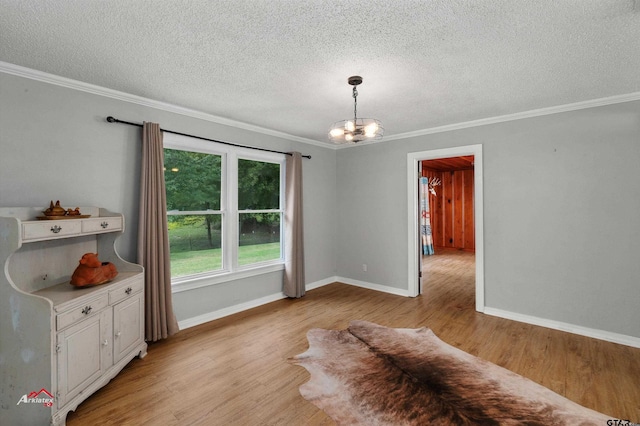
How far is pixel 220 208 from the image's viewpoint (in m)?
4.02

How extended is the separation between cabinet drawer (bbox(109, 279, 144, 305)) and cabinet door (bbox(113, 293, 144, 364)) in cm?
4

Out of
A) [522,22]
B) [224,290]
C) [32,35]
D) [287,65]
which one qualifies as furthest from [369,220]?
[32,35]

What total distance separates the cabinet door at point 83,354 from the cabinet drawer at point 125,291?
0.34 feet

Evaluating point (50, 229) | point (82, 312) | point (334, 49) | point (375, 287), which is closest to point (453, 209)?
point (375, 287)

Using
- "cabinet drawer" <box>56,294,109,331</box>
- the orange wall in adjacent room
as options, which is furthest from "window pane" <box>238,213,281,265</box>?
the orange wall in adjacent room

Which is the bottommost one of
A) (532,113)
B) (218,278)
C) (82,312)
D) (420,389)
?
(420,389)

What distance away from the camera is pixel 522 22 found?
187cm

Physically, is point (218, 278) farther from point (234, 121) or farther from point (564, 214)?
point (564, 214)

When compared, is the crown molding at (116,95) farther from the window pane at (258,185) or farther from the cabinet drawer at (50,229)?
the cabinet drawer at (50,229)

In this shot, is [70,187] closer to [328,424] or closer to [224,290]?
[224,290]

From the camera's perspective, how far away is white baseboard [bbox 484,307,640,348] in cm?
313

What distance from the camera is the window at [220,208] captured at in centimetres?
362

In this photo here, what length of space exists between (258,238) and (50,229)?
8.63 ft

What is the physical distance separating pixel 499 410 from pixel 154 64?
12.4ft
